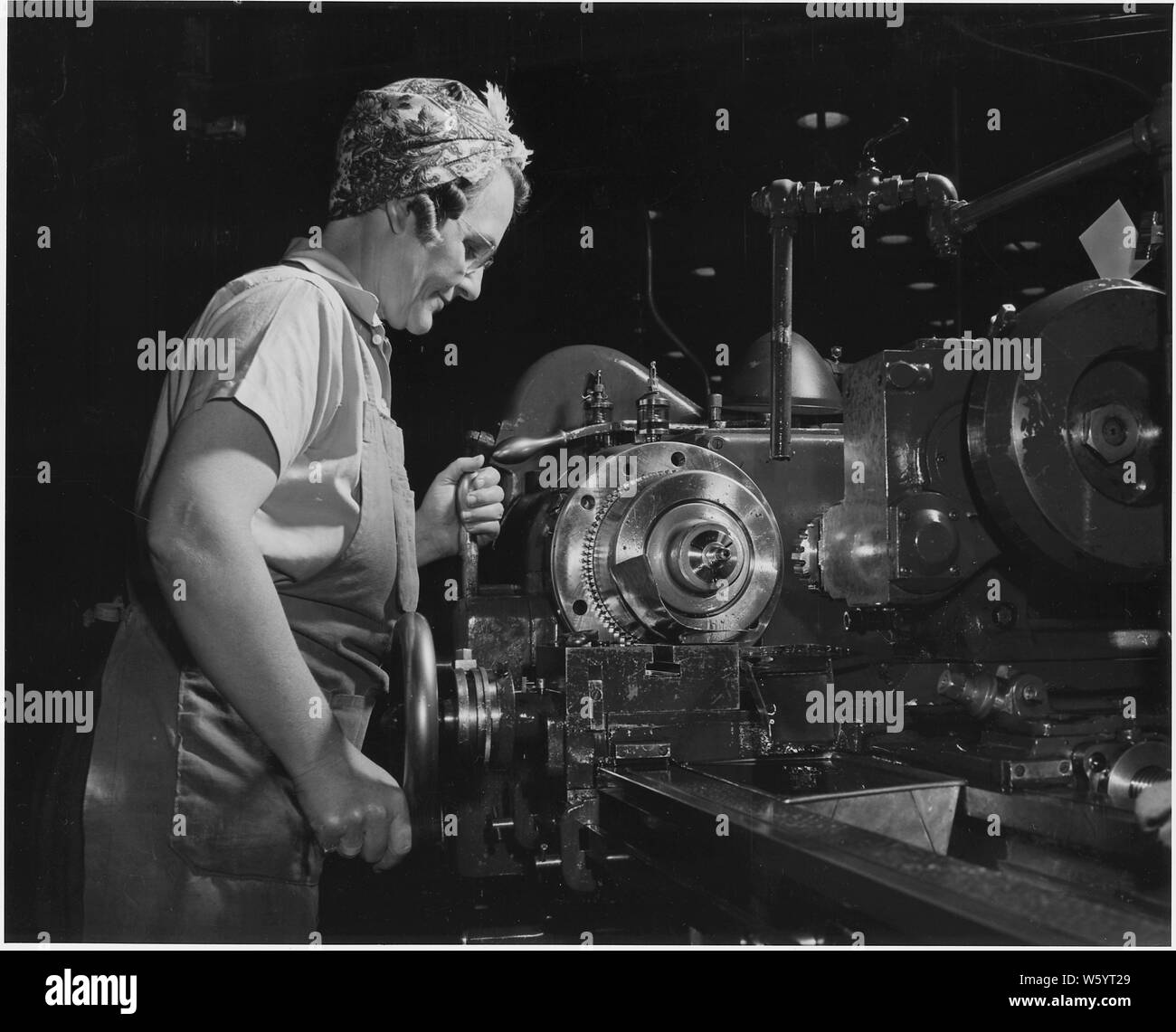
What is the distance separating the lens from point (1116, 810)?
1.15m

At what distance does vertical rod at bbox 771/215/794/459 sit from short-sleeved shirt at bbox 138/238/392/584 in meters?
0.66

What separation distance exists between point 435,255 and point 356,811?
0.95 m

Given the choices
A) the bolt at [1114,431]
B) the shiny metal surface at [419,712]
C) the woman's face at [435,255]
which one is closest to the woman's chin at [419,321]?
the woman's face at [435,255]

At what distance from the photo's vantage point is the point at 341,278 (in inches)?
67.6

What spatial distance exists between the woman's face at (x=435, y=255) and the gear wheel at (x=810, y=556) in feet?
2.48

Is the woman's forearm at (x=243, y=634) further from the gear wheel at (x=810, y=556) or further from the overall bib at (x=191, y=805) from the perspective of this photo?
the gear wheel at (x=810, y=556)

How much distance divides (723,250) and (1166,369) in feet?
4.14

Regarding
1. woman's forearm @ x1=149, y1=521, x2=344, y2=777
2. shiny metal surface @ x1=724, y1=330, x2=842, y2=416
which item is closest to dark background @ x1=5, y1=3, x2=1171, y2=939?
woman's forearm @ x1=149, y1=521, x2=344, y2=777

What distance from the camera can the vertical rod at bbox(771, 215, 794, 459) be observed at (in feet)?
5.35

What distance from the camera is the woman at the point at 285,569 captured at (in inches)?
54.3

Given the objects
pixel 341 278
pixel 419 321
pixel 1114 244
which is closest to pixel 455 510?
pixel 419 321

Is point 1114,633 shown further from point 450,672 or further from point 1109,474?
point 450,672

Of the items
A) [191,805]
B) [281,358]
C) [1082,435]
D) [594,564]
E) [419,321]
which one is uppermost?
[419,321]

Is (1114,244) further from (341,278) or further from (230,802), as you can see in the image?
(230,802)
